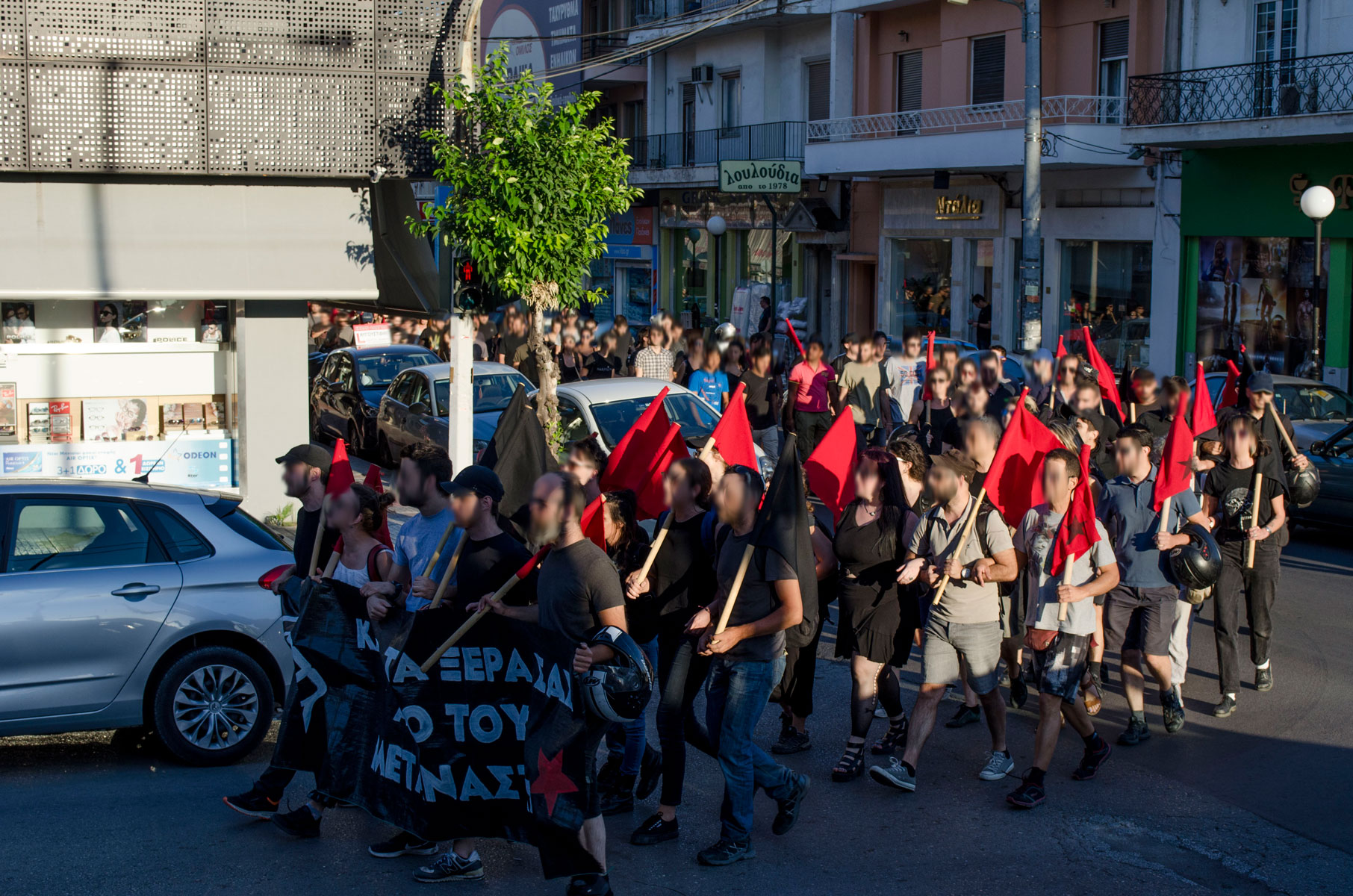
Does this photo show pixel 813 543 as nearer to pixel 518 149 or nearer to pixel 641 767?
pixel 641 767

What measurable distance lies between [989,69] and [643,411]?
1673 cm

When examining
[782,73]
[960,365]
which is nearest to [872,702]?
[960,365]

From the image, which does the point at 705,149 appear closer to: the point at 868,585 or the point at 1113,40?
the point at 1113,40

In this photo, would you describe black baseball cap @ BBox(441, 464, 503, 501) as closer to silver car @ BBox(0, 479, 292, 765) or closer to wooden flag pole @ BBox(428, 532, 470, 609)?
wooden flag pole @ BBox(428, 532, 470, 609)

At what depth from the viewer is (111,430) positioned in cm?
1290

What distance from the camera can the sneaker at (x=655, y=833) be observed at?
617cm

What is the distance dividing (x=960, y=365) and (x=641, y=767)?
21.4 feet

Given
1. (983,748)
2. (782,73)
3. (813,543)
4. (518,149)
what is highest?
(782,73)

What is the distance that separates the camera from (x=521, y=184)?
508 inches

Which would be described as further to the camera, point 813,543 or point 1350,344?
point 1350,344

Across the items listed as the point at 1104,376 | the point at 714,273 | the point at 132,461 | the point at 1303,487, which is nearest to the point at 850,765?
the point at 1303,487

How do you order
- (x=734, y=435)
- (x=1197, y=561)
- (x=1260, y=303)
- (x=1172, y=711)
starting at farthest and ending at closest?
(x=1260, y=303), (x=734, y=435), (x=1172, y=711), (x=1197, y=561)

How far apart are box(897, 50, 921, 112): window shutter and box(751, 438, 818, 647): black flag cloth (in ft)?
82.8

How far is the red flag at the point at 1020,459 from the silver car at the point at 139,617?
3.88 meters
